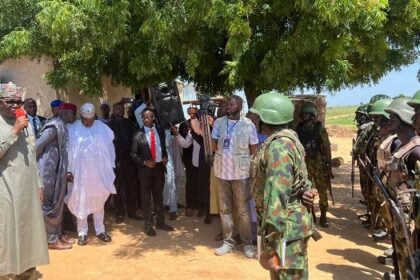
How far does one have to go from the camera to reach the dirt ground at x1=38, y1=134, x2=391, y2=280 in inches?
207

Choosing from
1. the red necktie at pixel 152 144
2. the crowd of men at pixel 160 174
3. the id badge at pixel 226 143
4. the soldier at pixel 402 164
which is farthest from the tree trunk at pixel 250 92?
the soldier at pixel 402 164

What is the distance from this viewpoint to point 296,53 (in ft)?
18.3

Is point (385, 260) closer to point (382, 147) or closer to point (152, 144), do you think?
point (382, 147)

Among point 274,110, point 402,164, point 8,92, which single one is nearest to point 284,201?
point 274,110

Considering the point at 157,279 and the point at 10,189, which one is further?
the point at 157,279

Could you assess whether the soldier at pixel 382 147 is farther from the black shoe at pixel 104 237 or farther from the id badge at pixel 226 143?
the black shoe at pixel 104 237

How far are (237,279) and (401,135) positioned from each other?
2267 mm

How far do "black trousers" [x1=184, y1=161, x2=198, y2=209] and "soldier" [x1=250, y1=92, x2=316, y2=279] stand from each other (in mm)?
4524

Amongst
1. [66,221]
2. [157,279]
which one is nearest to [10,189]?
[157,279]

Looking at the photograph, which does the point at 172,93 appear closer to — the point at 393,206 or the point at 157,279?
the point at 157,279

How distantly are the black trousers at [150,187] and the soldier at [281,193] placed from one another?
11.0ft

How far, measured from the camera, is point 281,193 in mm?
3033

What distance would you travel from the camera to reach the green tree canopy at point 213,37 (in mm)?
5191

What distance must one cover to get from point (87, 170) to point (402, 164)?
4.05 m
